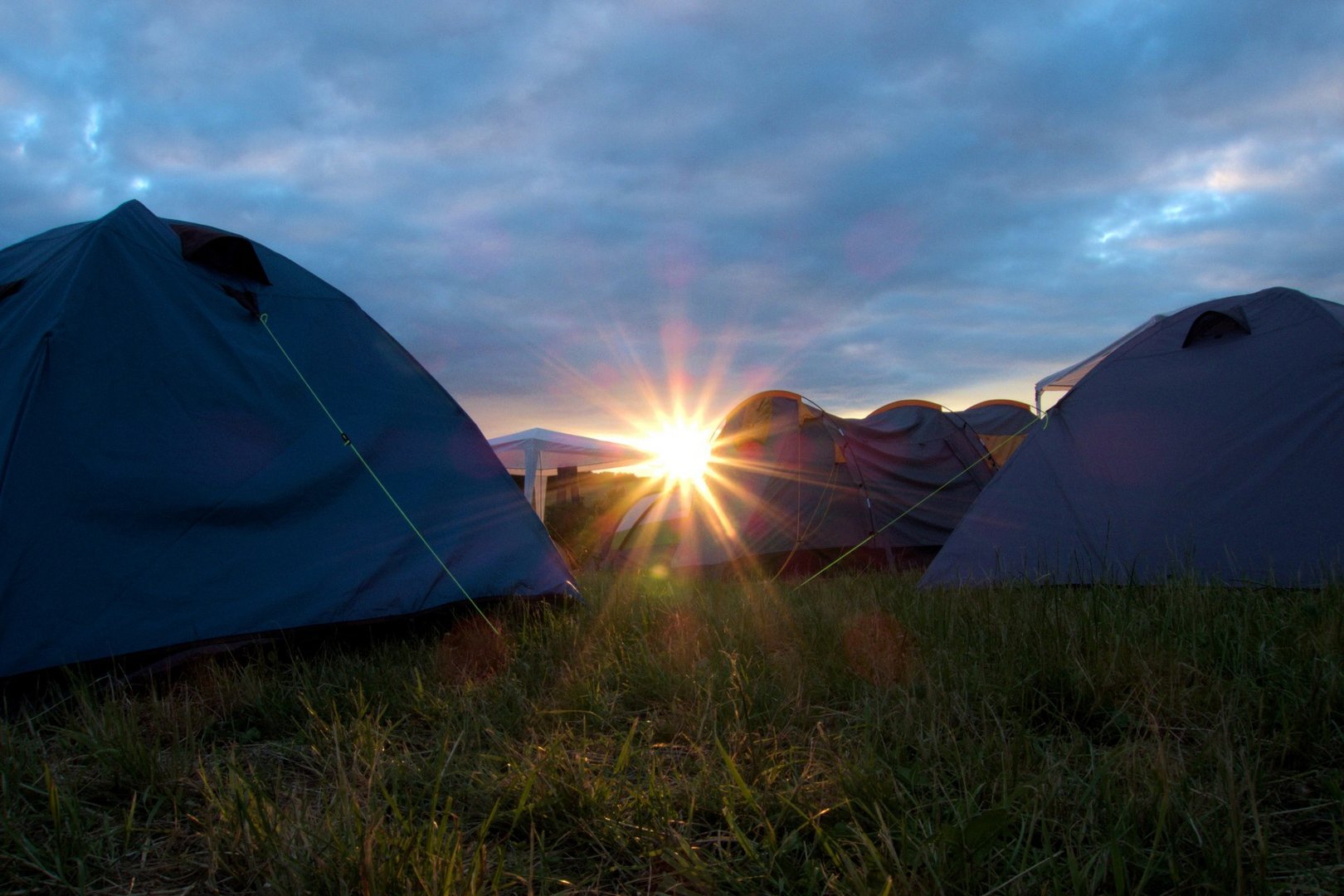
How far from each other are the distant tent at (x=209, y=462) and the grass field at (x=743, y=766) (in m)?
0.28

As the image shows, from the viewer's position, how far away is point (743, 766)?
1925 millimetres

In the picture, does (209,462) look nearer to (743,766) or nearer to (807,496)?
(743,766)

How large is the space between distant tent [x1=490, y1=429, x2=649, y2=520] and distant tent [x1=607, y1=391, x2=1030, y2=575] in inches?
229

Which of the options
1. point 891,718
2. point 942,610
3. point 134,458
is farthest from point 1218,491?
point 134,458

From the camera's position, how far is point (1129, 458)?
4445 millimetres

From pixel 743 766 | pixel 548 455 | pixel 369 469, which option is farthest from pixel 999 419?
pixel 743 766

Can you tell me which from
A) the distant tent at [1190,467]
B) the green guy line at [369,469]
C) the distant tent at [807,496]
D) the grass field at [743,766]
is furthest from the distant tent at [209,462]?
the distant tent at [807,496]

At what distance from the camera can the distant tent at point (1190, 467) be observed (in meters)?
3.89

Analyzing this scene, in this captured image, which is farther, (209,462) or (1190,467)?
(1190,467)

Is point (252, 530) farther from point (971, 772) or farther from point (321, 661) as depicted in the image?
point (971, 772)

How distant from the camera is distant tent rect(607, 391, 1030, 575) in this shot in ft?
22.7

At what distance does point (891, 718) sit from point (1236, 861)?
854 millimetres

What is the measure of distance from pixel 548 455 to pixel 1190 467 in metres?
11.2

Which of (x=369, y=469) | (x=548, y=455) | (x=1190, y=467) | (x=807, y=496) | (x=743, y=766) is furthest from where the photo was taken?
(x=548, y=455)
